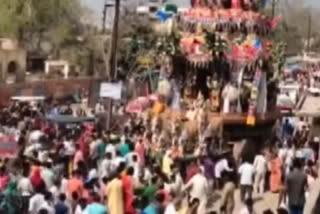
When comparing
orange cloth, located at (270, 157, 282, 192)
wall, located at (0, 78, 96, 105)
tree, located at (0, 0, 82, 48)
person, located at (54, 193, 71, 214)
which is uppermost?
person, located at (54, 193, 71, 214)

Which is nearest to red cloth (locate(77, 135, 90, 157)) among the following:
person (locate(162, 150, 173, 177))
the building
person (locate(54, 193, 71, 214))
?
person (locate(162, 150, 173, 177))

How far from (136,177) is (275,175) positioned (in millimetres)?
4062

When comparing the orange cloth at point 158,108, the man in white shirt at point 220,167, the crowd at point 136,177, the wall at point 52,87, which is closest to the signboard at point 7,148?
the crowd at point 136,177

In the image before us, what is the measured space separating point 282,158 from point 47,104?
2086cm

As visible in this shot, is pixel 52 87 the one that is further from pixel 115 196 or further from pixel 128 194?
pixel 115 196

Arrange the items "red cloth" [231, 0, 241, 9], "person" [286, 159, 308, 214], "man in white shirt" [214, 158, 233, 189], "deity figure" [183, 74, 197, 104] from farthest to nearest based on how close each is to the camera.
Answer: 1. "deity figure" [183, 74, 197, 104]
2. "red cloth" [231, 0, 241, 9]
3. "man in white shirt" [214, 158, 233, 189]
4. "person" [286, 159, 308, 214]

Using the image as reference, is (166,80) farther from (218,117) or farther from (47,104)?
(47,104)

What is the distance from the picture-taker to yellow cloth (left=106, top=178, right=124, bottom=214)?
1437 centimetres

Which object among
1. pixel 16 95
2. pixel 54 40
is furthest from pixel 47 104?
A: pixel 54 40

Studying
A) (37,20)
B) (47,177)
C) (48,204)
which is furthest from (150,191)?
(37,20)

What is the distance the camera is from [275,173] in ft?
63.1

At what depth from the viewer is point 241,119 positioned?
968 inches

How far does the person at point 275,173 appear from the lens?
19078mm

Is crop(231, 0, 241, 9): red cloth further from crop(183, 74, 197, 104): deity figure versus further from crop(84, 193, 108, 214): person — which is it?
crop(84, 193, 108, 214): person
